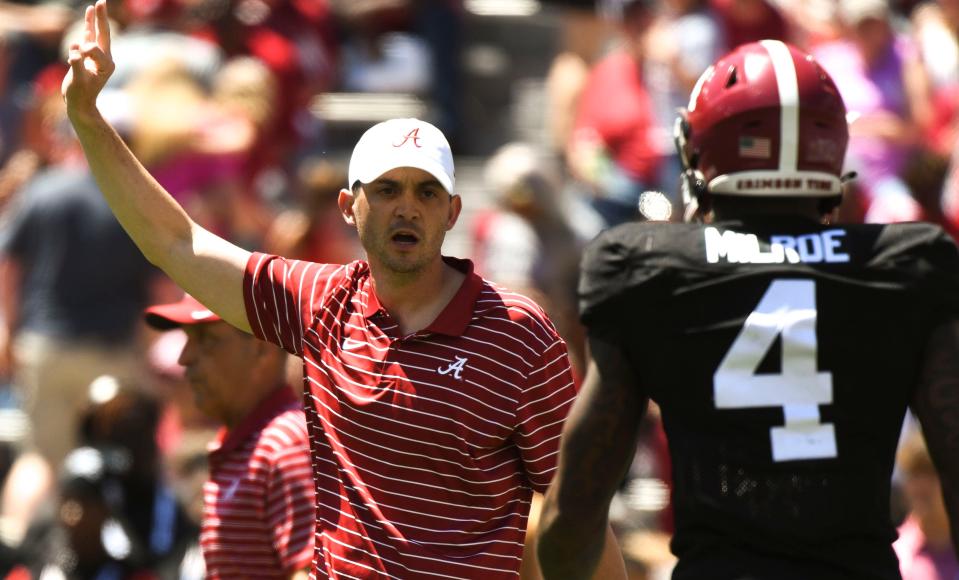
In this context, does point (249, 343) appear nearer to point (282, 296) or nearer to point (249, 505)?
point (249, 505)

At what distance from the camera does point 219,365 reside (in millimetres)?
5906

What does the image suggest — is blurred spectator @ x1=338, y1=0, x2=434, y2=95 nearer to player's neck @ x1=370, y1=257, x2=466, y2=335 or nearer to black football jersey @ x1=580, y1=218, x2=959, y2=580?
player's neck @ x1=370, y1=257, x2=466, y2=335

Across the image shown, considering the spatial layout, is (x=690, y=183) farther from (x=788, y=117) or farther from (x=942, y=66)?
(x=942, y=66)

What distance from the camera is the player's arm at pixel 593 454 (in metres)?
3.71

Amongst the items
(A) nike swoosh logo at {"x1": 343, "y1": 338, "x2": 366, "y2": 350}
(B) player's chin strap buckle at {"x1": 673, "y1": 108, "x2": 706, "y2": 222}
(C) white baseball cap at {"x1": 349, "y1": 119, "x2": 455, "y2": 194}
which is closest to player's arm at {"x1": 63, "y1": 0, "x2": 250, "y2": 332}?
(A) nike swoosh logo at {"x1": 343, "y1": 338, "x2": 366, "y2": 350}

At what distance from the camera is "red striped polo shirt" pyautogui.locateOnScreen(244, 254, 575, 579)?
455 cm

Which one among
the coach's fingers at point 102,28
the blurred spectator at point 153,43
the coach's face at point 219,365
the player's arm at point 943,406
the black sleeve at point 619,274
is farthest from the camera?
the blurred spectator at point 153,43

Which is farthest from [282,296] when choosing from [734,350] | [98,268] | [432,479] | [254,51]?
[254,51]

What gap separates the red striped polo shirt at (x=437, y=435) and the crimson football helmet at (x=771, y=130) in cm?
85

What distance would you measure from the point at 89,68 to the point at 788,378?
2.02 m

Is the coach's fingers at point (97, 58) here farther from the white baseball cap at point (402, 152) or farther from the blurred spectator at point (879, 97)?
the blurred spectator at point (879, 97)

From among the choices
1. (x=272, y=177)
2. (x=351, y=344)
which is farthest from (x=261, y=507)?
(x=272, y=177)

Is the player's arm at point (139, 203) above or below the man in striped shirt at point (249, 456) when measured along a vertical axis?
above

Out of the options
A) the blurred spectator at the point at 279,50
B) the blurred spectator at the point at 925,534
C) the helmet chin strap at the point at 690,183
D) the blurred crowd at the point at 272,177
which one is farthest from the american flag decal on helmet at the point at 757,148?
the blurred spectator at the point at 279,50
